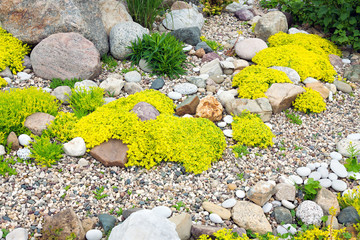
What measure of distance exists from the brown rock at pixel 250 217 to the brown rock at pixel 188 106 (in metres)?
1.97

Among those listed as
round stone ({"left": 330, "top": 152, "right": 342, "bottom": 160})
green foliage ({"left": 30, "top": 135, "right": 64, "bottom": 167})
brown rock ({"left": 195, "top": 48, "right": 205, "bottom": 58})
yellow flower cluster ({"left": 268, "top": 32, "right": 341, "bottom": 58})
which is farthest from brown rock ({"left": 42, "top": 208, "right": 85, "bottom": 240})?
yellow flower cluster ({"left": 268, "top": 32, "right": 341, "bottom": 58})

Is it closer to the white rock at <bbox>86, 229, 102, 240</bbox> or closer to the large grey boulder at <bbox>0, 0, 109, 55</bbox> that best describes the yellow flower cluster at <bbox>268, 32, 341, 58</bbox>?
the large grey boulder at <bbox>0, 0, 109, 55</bbox>

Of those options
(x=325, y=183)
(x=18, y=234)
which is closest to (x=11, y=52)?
(x=18, y=234)

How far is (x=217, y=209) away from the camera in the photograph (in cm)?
426

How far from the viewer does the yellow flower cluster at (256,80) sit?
6.22 meters

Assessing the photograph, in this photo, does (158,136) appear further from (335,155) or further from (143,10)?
(143,10)

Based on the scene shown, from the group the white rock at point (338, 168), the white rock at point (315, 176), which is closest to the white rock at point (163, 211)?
the white rock at point (315, 176)

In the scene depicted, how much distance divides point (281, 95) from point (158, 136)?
2.58 m

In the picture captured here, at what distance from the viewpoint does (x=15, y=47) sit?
6469 millimetres

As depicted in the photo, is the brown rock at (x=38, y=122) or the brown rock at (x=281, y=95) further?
the brown rock at (x=281, y=95)

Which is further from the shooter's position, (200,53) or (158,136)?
(200,53)

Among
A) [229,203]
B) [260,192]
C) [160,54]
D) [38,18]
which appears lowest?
[229,203]

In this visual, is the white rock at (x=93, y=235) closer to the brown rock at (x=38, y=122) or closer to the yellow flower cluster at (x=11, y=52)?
the brown rock at (x=38, y=122)

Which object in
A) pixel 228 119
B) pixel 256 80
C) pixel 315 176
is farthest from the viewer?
pixel 256 80
